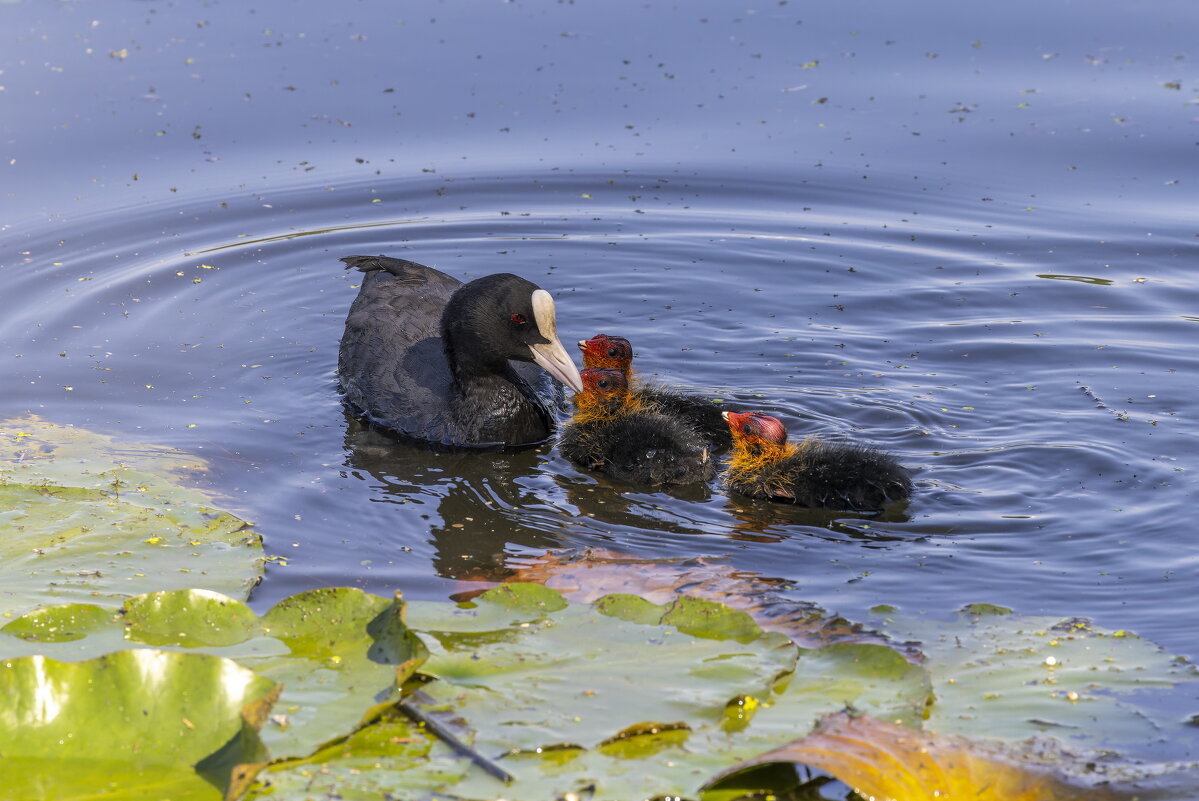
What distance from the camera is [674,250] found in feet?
28.3

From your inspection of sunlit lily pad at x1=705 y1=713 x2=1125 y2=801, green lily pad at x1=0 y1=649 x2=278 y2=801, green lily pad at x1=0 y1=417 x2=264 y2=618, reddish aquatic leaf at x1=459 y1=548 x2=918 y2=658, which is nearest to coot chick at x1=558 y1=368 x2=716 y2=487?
reddish aquatic leaf at x1=459 y1=548 x2=918 y2=658

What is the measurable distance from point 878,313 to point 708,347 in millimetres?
1071

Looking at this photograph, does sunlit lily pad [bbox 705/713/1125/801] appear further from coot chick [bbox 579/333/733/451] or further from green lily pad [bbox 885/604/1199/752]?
coot chick [bbox 579/333/733/451]

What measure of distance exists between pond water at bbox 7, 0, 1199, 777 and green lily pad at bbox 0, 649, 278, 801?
4.71ft

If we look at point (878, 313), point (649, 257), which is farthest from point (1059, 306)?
point (649, 257)

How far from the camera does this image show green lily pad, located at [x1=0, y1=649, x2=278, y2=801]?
3.18 m

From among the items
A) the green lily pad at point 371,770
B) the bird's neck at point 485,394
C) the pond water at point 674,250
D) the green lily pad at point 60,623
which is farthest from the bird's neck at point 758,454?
the green lily pad at point 60,623

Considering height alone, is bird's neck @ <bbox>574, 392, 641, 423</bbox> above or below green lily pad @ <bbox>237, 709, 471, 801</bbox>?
above

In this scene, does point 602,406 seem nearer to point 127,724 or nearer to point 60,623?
point 60,623

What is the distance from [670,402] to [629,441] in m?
0.63

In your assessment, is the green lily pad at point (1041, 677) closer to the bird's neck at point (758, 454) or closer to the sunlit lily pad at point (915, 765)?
the sunlit lily pad at point (915, 765)

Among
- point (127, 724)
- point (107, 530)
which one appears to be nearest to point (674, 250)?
point (107, 530)

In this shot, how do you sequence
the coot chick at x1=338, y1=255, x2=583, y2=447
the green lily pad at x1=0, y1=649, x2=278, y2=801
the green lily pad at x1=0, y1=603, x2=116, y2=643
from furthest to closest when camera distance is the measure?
the coot chick at x1=338, y1=255, x2=583, y2=447
the green lily pad at x1=0, y1=603, x2=116, y2=643
the green lily pad at x1=0, y1=649, x2=278, y2=801

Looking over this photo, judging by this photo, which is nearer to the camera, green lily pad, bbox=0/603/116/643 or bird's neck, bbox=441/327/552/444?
green lily pad, bbox=0/603/116/643
